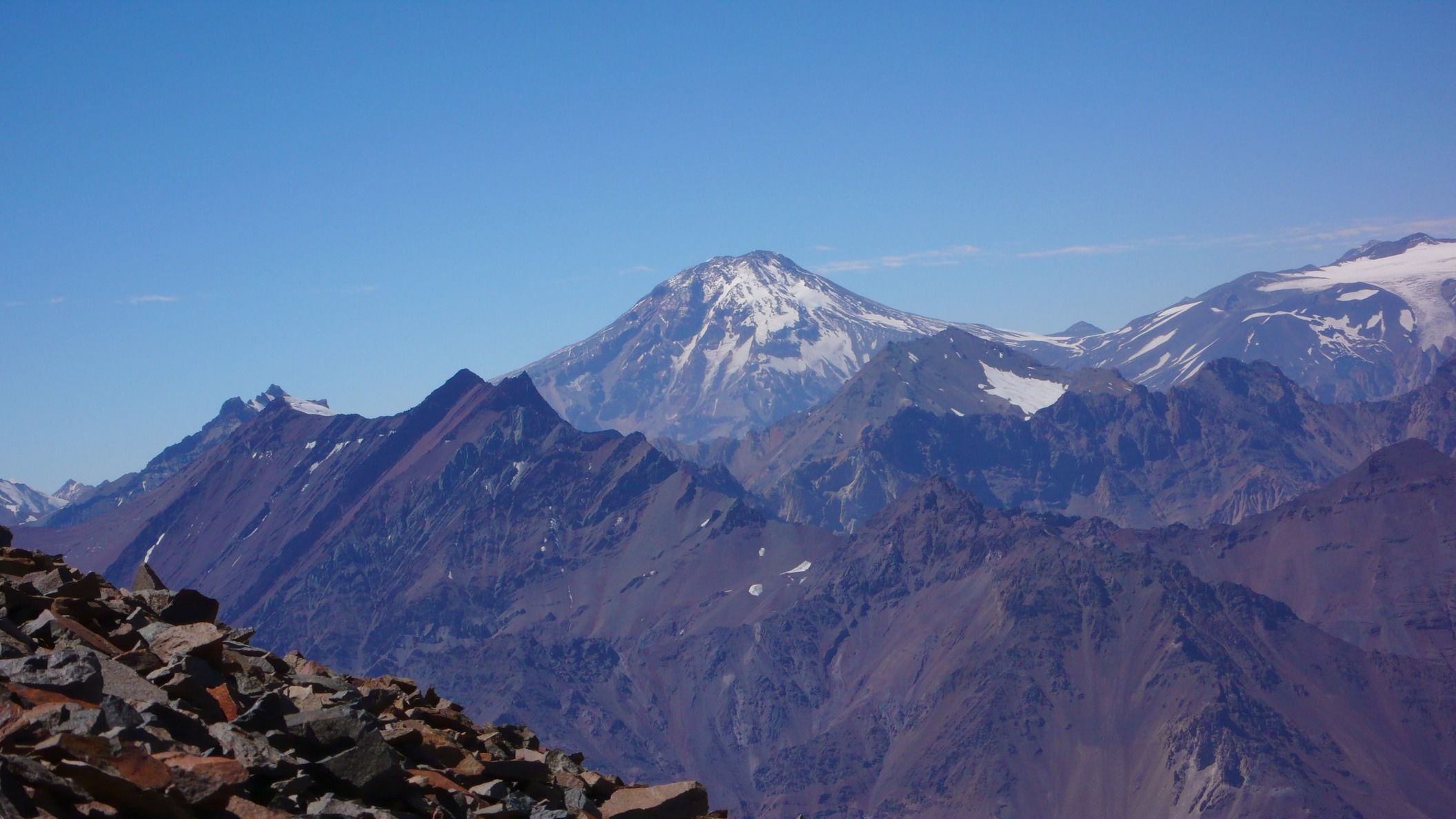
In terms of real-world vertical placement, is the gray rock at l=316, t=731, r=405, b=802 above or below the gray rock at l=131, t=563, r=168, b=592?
below

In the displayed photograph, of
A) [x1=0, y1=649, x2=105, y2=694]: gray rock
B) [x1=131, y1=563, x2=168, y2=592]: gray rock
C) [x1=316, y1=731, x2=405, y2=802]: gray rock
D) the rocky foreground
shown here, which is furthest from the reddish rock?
[x1=131, y1=563, x2=168, y2=592]: gray rock

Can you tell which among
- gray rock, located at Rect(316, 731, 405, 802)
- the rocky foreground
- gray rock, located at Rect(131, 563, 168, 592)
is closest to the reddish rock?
the rocky foreground

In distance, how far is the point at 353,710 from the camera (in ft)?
Answer: 80.2

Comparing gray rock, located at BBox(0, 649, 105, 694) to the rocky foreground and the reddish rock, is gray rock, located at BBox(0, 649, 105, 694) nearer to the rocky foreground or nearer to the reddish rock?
the rocky foreground

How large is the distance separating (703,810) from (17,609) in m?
14.0

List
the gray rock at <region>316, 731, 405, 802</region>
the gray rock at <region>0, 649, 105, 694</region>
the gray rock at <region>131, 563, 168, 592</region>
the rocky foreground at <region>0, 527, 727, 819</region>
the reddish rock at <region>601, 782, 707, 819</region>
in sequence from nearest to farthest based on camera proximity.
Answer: the rocky foreground at <region>0, 527, 727, 819</region>
the gray rock at <region>0, 649, 105, 694</region>
the gray rock at <region>316, 731, 405, 802</region>
the reddish rock at <region>601, 782, 707, 819</region>
the gray rock at <region>131, 563, 168, 592</region>

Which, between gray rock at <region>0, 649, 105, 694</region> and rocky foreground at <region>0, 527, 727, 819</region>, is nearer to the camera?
rocky foreground at <region>0, 527, 727, 819</region>

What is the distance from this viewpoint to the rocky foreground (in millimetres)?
19875

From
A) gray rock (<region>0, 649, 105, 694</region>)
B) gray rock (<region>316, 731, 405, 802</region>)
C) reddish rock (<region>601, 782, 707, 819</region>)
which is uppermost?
gray rock (<region>0, 649, 105, 694</region>)

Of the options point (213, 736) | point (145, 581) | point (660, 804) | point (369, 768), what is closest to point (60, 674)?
point (213, 736)

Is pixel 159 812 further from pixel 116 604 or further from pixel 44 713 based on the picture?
pixel 116 604

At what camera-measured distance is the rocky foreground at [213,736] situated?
1988 cm

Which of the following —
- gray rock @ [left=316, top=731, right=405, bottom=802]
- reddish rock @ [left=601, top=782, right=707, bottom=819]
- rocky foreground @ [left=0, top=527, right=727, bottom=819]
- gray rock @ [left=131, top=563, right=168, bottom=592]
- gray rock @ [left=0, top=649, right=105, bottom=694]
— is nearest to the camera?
rocky foreground @ [left=0, top=527, right=727, bottom=819]

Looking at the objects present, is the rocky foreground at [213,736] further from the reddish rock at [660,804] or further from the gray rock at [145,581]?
the gray rock at [145,581]
